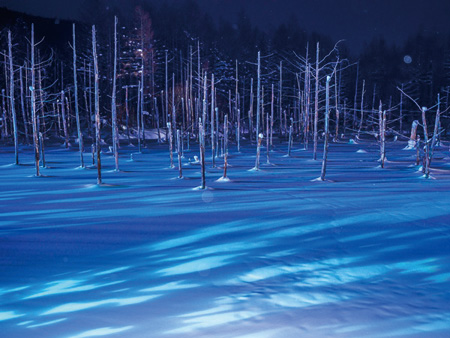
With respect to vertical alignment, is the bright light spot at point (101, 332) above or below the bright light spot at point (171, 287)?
below

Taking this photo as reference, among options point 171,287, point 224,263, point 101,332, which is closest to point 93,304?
point 101,332

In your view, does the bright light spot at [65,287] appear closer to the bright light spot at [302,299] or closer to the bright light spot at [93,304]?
the bright light spot at [93,304]

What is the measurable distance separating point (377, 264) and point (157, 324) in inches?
138

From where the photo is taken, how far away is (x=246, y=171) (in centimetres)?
1769

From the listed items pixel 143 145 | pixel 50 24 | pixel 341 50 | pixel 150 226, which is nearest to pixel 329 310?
pixel 150 226

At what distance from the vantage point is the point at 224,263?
6113 mm

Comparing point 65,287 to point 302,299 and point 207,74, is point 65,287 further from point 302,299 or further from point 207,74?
point 207,74

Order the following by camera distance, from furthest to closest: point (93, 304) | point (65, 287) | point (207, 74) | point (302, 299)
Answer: point (207, 74)
point (65, 287)
point (302, 299)
point (93, 304)

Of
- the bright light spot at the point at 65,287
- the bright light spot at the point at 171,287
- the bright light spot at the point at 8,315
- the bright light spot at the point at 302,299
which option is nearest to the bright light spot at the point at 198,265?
the bright light spot at the point at 171,287

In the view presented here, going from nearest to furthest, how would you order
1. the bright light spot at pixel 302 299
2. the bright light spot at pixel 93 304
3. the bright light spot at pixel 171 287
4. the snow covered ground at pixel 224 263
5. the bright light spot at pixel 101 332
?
the bright light spot at pixel 101 332 < the snow covered ground at pixel 224 263 < the bright light spot at pixel 93 304 < the bright light spot at pixel 302 299 < the bright light spot at pixel 171 287

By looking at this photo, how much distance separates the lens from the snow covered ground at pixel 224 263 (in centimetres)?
429

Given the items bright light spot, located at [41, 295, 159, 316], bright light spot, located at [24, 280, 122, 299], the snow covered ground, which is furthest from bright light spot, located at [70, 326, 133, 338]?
bright light spot, located at [24, 280, 122, 299]

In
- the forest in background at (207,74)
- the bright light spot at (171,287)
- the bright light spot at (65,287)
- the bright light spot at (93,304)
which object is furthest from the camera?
the forest in background at (207,74)

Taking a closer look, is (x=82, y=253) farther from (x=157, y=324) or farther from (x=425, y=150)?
(x=425, y=150)
